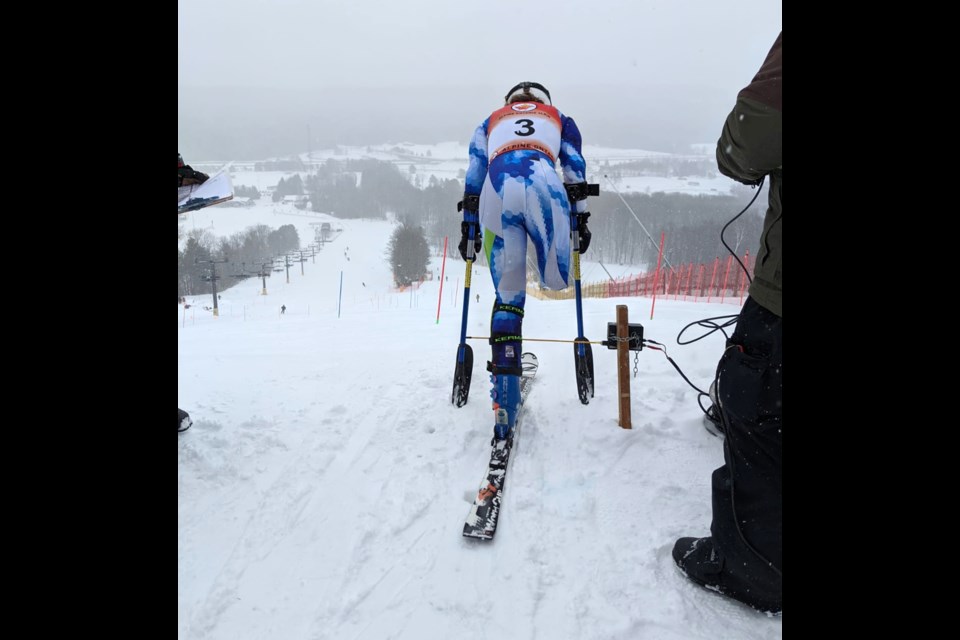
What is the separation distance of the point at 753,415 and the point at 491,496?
1.43m

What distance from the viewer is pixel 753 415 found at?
1.68m

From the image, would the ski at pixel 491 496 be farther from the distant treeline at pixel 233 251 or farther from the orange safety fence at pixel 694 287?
the distant treeline at pixel 233 251

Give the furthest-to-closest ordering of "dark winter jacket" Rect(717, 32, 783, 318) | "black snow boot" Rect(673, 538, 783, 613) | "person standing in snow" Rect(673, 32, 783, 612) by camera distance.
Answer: "black snow boot" Rect(673, 538, 783, 613), "person standing in snow" Rect(673, 32, 783, 612), "dark winter jacket" Rect(717, 32, 783, 318)

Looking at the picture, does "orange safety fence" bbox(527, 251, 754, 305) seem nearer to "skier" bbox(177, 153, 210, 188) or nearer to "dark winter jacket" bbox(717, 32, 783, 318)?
"skier" bbox(177, 153, 210, 188)

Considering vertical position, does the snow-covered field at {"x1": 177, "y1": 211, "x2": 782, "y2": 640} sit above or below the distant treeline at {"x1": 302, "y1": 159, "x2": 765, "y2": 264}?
below

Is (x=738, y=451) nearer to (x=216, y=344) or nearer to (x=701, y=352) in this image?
→ (x=701, y=352)

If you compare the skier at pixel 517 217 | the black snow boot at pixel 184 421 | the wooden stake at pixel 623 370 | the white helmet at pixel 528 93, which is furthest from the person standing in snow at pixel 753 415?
the black snow boot at pixel 184 421

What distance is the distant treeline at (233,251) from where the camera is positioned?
5344 centimetres

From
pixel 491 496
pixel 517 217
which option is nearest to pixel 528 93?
pixel 517 217

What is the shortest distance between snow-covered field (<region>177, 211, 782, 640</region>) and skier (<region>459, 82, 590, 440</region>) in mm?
592

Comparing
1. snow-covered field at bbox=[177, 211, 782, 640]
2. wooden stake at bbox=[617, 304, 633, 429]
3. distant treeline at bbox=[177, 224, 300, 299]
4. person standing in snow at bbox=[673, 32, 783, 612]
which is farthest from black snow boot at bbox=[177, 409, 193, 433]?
distant treeline at bbox=[177, 224, 300, 299]

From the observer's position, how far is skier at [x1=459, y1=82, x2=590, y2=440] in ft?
10.7
